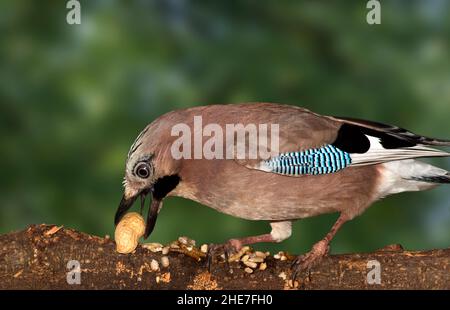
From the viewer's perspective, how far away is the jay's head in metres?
3.08

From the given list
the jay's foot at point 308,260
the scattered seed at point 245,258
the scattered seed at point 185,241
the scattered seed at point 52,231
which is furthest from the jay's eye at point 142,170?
the jay's foot at point 308,260

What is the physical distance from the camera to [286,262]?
9.54 ft

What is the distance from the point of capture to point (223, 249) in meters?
3.08

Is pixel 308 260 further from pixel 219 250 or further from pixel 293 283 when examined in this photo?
pixel 219 250

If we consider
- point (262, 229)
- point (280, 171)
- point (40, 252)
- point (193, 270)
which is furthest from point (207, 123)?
point (262, 229)

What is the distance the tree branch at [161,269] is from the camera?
271 cm

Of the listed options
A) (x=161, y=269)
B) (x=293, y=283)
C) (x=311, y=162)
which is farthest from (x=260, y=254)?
(x=311, y=162)

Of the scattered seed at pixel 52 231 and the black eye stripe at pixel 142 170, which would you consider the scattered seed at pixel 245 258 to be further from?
the scattered seed at pixel 52 231

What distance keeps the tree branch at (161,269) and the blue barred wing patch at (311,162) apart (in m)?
0.51

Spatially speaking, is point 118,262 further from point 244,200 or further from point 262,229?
point 262,229

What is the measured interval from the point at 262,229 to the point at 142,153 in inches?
63.0

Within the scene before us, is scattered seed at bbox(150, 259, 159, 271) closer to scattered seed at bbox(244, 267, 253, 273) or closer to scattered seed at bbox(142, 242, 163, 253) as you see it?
scattered seed at bbox(142, 242, 163, 253)

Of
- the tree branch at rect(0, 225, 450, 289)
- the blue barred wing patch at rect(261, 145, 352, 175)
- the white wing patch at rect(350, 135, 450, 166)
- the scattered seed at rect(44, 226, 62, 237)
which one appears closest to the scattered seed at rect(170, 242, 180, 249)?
the tree branch at rect(0, 225, 450, 289)

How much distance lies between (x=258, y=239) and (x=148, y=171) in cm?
74
